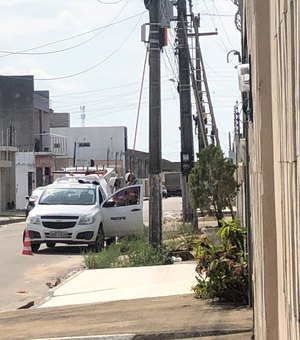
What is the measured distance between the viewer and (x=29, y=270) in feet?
52.9

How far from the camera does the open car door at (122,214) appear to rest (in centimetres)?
1997

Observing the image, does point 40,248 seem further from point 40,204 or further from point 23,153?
point 23,153

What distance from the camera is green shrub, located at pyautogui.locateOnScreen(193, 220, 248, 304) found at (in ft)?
27.7

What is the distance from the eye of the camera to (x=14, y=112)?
6475cm

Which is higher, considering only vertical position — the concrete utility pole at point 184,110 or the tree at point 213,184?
the concrete utility pole at point 184,110

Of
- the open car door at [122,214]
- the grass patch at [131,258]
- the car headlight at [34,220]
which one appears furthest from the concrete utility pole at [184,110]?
the grass patch at [131,258]

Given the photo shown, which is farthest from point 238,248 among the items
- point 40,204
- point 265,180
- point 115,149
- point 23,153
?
point 115,149

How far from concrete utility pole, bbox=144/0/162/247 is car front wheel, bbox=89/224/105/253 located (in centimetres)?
350

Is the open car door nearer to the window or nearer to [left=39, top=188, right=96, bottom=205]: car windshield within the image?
[left=39, top=188, right=96, bottom=205]: car windshield

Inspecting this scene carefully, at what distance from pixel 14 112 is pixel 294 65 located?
63.0 meters

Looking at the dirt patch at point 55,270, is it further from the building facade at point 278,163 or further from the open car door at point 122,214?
the building facade at point 278,163

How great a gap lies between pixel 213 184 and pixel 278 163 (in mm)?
12594

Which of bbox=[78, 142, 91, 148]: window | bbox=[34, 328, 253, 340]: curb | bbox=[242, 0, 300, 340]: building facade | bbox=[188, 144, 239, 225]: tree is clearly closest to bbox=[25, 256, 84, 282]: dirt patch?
bbox=[188, 144, 239, 225]: tree

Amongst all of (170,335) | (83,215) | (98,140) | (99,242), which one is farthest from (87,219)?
(98,140)
